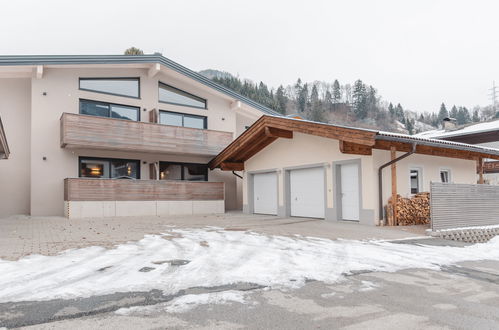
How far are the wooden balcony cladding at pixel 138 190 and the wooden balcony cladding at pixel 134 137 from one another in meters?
1.44

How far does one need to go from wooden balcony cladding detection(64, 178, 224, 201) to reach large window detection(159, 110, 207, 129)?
343 cm

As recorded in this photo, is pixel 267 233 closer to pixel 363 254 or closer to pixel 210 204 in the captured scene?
pixel 363 254

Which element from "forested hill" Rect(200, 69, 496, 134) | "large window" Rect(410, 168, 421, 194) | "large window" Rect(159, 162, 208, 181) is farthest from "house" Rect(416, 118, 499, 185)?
"forested hill" Rect(200, 69, 496, 134)

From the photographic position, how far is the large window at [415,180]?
491 inches

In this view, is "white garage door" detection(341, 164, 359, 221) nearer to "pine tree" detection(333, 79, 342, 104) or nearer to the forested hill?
the forested hill

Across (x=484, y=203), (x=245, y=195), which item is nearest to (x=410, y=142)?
(x=484, y=203)

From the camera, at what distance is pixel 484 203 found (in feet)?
36.4

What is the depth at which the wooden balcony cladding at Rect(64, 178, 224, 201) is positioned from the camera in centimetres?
1400

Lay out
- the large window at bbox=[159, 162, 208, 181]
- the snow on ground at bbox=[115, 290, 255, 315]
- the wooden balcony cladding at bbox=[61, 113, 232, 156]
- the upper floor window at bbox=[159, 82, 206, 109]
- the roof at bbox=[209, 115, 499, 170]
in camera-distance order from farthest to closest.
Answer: the upper floor window at bbox=[159, 82, 206, 109], the large window at bbox=[159, 162, 208, 181], the wooden balcony cladding at bbox=[61, 113, 232, 156], the roof at bbox=[209, 115, 499, 170], the snow on ground at bbox=[115, 290, 255, 315]

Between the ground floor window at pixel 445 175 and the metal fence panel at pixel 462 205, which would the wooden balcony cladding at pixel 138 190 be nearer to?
the ground floor window at pixel 445 175

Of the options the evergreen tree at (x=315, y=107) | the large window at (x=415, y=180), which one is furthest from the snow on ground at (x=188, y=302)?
the evergreen tree at (x=315, y=107)

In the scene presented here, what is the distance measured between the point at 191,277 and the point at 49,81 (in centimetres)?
1367

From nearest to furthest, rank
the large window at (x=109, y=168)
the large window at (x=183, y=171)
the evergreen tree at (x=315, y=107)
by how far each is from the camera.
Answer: the large window at (x=109, y=168)
the large window at (x=183, y=171)
the evergreen tree at (x=315, y=107)

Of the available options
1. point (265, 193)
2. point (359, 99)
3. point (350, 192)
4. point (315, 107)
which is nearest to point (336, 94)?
point (359, 99)
